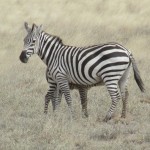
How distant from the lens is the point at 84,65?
9812 millimetres

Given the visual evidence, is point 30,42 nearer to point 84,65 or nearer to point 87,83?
point 84,65

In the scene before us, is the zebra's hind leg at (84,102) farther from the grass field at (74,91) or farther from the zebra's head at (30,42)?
the zebra's head at (30,42)

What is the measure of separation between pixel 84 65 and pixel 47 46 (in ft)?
3.75

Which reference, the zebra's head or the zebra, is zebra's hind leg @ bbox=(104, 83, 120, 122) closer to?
the zebra

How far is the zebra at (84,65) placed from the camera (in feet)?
31.1

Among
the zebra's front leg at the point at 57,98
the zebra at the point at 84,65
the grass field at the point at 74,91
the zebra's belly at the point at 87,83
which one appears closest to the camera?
the grass field at the point at 74,91

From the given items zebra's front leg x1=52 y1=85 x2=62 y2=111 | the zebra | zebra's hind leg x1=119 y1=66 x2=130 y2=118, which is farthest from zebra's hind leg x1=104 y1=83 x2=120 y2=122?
zebra's front leg x1=52 y1=85 x2=62 y2=111

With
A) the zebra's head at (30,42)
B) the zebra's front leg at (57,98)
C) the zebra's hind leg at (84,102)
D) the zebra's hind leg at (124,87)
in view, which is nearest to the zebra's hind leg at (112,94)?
the zebra's hind leg at (124,87)

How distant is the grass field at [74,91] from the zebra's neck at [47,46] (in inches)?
44.7

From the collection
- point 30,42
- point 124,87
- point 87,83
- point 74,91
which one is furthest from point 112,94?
point 74,91

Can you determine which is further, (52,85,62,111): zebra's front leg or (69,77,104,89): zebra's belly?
(52,85,62,111): zebra's front leg

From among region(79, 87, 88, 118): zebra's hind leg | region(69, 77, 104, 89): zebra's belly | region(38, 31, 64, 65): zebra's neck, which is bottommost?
region(79, 87, 88, 118): zebra's hind leg

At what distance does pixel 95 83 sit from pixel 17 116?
1.65 m

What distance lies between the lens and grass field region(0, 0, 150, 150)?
7.87m
